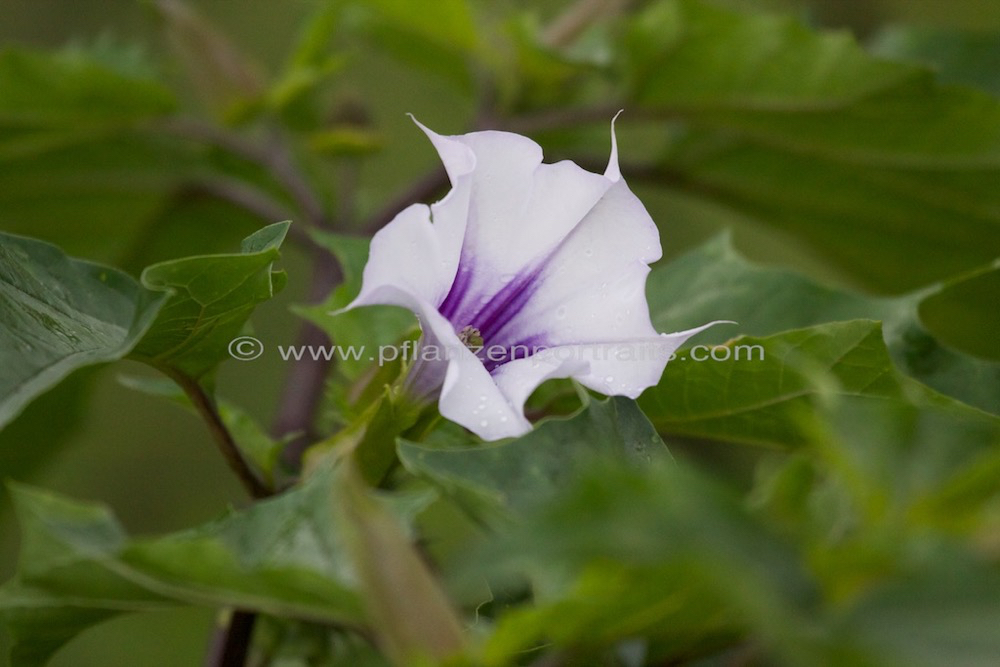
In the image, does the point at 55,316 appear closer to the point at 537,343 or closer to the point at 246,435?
the point at 246,435

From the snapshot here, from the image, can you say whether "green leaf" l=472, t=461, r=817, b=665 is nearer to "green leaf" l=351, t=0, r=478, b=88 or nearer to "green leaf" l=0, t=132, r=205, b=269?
"green leaf" l=351, t=0, r=478, b=88

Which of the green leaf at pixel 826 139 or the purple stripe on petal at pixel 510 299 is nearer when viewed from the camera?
the purple stripe on petal at pixel 510 299

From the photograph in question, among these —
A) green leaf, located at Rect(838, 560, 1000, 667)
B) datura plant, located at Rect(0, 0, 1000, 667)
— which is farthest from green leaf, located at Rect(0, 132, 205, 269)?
green leaf, located at Rect(838, 560, 1000, 667)

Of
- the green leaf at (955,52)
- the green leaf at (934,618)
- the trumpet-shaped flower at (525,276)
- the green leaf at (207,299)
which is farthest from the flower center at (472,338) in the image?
the green leaf at (955,52)

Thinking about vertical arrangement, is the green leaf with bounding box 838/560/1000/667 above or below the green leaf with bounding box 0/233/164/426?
above

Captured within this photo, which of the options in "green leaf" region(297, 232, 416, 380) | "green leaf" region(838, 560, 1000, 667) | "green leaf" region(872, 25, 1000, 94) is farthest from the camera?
"green leaf" region(872, 25, 1000, 94)

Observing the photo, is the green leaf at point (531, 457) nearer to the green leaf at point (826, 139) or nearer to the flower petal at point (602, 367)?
the flower petal at point (602, 367)

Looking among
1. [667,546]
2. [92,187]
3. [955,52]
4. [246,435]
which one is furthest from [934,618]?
[92,187]

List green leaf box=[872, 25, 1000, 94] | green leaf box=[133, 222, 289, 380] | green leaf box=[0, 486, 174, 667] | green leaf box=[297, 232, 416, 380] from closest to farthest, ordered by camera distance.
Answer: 1. green leaf box=[0, 486, 174, 667]
2. green leaf box=[133, 222, 289, 380]
3. green leaf box=[297, 232, 416, 380]
4. green leaf box=[872, 25, 1000, 94]
